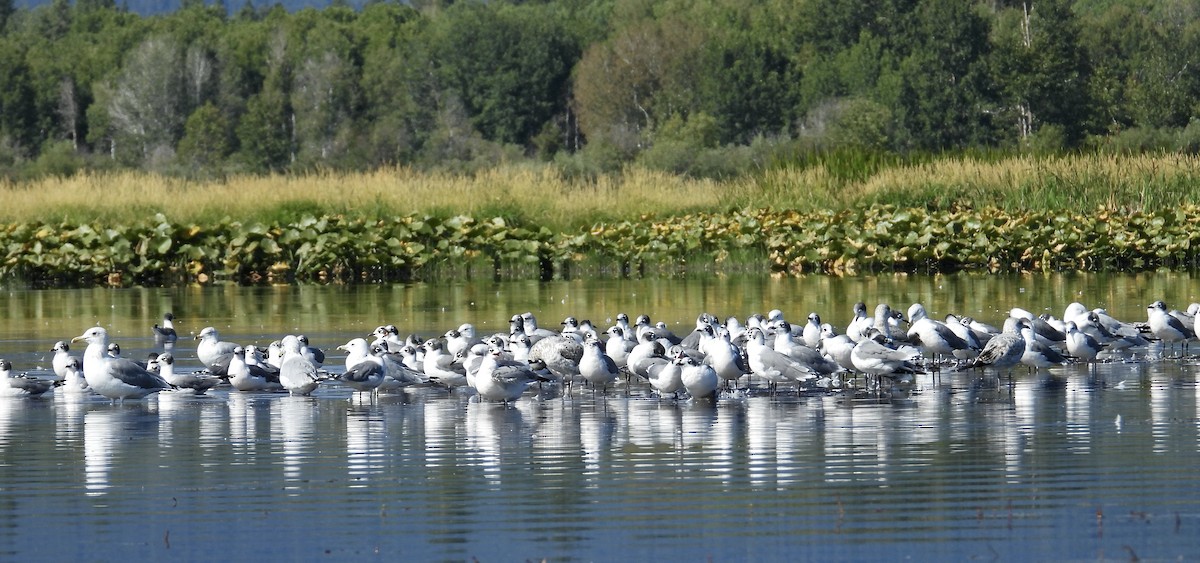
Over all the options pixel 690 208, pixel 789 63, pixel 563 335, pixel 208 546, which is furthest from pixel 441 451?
pixel 789 63

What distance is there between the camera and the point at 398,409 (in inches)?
566

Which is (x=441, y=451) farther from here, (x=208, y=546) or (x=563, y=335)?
(x=563, y=335)

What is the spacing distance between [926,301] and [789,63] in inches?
3024

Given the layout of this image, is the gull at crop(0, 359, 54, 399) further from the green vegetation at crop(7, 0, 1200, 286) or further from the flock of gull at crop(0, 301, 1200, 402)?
the green vegetation at crop(7, 0, 1200, 286)

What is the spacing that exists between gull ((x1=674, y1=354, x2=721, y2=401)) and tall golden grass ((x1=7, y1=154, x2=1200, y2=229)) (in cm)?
2392

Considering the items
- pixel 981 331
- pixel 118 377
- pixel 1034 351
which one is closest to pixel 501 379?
pixel 118 377

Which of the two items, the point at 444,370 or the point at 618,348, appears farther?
the point at 618,348

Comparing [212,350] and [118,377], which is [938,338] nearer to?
[212,350]

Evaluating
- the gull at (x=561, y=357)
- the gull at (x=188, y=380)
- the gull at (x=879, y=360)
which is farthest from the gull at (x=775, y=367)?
the gull at (x=188, y=380)

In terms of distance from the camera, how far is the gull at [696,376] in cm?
1413

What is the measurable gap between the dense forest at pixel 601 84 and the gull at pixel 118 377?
5103 cm

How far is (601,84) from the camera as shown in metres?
104

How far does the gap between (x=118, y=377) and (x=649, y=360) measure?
4.10 meters

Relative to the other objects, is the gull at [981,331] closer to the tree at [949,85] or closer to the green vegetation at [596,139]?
the green vegetation at [596,139]
